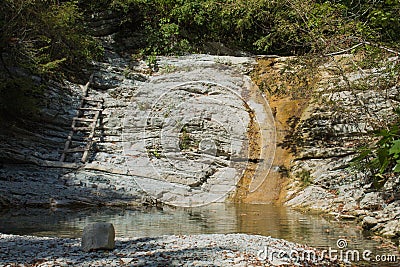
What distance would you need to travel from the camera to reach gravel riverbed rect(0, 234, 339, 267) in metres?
3.91

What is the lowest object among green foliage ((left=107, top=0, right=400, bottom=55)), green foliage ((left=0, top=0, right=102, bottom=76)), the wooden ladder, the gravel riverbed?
the gravel riverbed

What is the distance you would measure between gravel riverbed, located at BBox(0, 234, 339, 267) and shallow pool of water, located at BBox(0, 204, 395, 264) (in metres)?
0.62

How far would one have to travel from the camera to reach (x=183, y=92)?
12289mm

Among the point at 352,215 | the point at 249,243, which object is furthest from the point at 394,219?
the point at 249,243

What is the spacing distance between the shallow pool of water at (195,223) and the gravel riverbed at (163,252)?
62 cm

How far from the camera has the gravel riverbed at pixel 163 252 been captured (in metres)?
3.91

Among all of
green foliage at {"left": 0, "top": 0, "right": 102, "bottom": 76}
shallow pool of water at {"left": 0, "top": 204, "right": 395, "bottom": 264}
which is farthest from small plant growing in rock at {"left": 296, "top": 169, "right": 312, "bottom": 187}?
green foliage at {"left": 0, "top": 0, "right": 102, "bottom": 76}

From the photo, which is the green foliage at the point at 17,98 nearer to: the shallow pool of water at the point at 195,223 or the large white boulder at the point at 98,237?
the shallow pool of water at the point at 195,223

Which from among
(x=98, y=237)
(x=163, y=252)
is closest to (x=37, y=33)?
(x=98, y=237)

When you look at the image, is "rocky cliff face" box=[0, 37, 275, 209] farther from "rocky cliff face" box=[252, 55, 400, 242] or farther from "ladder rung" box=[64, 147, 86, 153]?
"rocky cliff face" box=[252, 55, 400, 242]

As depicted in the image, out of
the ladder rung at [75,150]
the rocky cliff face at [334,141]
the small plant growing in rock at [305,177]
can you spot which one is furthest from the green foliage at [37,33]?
the small plant growing in rock at [305,177]

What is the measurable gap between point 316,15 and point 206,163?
4.42 m

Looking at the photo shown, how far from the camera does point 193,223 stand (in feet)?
21.9

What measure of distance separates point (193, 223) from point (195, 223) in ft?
0.11
